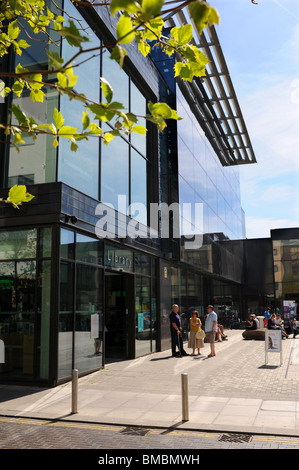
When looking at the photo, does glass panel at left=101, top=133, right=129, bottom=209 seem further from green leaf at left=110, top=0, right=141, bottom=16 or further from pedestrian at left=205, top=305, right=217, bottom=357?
green leaf at left=110, top=0, right=141, bottom=16

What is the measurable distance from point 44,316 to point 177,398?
3.87 metres

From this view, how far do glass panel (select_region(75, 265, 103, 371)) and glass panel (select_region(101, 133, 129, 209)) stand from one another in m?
2.82

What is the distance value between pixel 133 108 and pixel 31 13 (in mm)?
12139

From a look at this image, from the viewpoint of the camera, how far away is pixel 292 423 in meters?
6.78

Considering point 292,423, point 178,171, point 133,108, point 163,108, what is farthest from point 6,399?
point 178,171

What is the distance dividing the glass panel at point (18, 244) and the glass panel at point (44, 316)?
1.86 ft

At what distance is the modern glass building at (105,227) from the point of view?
1082 cm

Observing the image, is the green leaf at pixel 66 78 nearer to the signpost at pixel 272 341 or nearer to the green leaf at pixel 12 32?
the green leaf at pixel 12 32

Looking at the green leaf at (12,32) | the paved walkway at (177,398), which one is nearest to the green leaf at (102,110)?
the green leaf at (12,32)

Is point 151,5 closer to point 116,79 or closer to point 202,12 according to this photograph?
point 202,12

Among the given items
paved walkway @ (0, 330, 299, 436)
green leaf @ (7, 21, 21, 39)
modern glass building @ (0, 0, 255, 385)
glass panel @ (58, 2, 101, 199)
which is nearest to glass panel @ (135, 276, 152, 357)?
modern glass building @ (0, 0, 255, 385)

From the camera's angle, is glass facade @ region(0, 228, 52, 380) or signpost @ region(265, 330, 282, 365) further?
signpost @ region(265, 330, 282, 365)

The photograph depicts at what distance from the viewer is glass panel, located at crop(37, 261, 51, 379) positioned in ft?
34.3

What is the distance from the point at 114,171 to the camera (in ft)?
49.1
